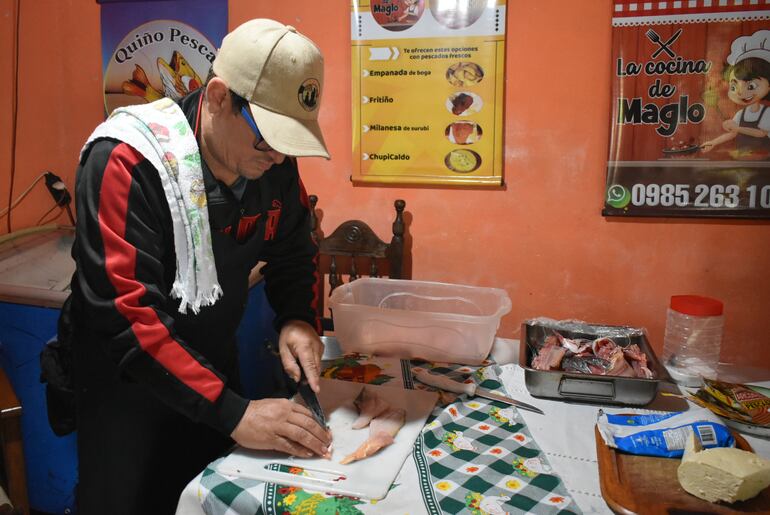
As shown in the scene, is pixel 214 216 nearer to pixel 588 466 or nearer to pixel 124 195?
pixel 124 195

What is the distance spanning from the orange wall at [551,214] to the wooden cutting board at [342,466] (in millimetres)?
1075

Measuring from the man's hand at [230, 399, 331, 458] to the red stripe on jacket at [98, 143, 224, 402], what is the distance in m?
0.09

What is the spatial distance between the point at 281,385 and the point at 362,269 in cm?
87

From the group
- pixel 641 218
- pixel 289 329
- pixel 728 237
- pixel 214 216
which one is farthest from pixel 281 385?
pixel 728 237

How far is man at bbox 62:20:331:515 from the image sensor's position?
109 centimetres

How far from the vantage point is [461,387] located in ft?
4.72

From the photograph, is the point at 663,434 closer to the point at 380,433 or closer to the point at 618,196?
the point at 380,433

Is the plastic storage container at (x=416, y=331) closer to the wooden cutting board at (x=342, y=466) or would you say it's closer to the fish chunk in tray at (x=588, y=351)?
the fish chunk in tray at (x=588, y=351)

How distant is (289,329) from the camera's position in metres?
1.48

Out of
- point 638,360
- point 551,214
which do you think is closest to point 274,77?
point 638,360

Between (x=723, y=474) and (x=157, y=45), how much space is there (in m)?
2.49

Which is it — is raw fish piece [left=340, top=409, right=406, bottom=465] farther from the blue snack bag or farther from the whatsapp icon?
the whatsapp icon

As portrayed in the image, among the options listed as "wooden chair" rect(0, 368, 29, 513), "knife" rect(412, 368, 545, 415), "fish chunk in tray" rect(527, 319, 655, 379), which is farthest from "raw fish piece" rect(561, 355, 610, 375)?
"wooden chair" rect(0, 368, 29, 513)

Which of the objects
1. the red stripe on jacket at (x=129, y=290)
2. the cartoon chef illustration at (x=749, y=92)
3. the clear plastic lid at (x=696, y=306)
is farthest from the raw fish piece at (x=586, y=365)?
the cartoon chef illustration at (x=749, y=92)
